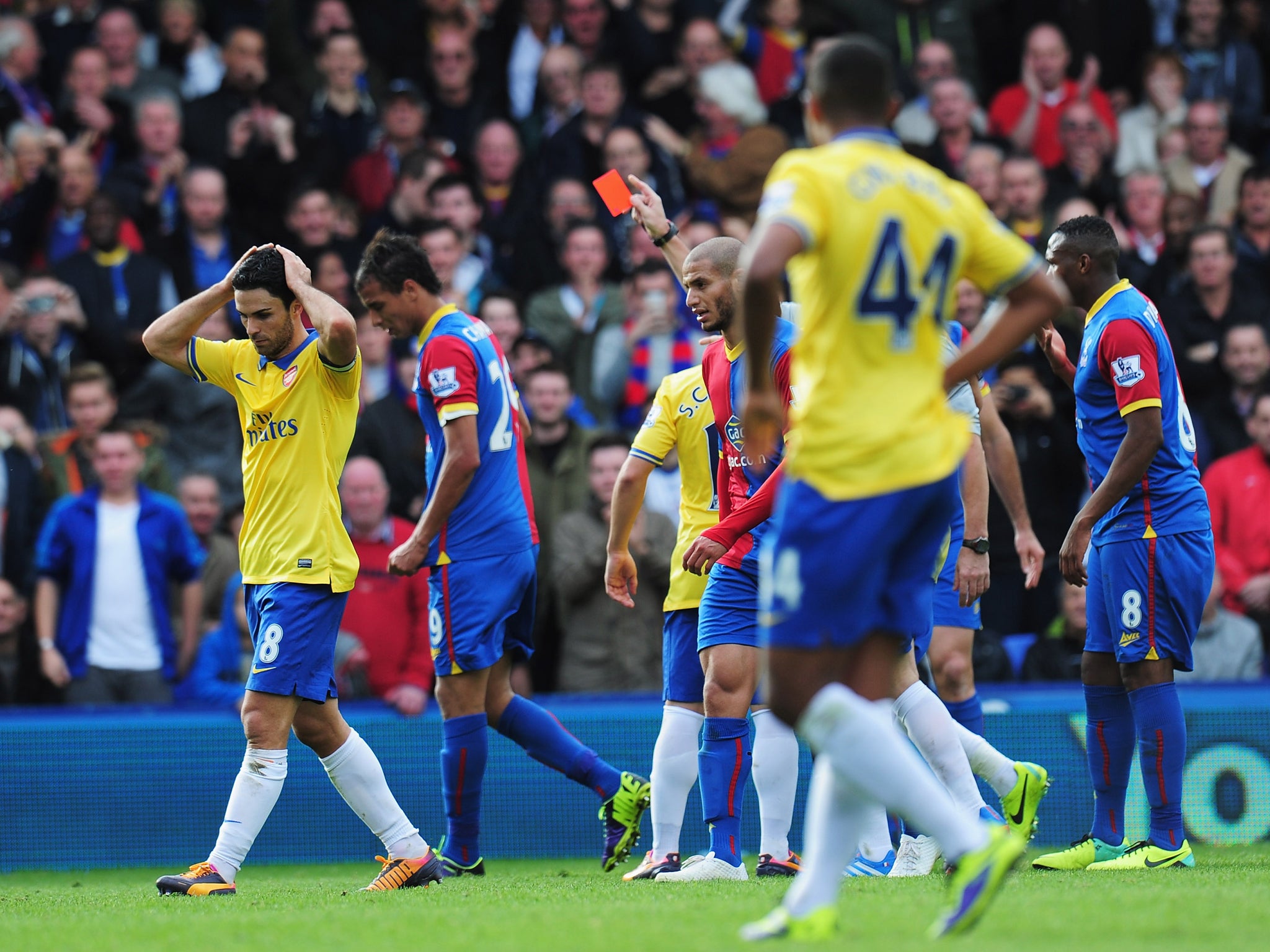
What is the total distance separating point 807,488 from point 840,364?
14.0 inches

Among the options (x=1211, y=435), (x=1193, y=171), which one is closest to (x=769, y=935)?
(x=1211, y=435)

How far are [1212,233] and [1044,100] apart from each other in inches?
114

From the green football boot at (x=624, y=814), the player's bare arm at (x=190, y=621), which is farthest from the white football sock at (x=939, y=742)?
the player's bare arm at (x=190, y=621)

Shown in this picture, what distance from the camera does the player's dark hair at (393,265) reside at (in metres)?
7.53

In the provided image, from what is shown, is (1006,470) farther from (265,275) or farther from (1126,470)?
(265,275)

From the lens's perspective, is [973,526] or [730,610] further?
[973,526]

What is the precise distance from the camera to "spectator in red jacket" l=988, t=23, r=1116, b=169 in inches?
537

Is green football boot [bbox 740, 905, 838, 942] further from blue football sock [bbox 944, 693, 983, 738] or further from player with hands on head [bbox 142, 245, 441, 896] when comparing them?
blue football sock [bbox 944, 693, 983, 738]

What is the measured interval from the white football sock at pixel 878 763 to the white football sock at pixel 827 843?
107 mm

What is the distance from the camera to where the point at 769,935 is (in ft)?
14.7

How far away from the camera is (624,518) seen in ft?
24.7

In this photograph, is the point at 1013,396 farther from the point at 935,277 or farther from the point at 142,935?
the point at 142,935

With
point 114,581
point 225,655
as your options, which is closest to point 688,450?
point 225,655

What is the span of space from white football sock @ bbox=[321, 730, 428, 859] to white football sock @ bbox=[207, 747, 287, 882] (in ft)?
0.91
